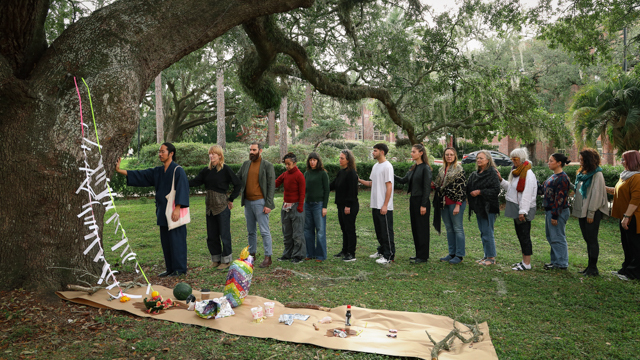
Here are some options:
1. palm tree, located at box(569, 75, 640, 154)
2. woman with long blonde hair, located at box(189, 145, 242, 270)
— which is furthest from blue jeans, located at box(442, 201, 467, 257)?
palm tree, located at box(569, 75, 640, 154)

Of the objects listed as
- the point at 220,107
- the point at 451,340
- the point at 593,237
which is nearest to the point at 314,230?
the point at 451,340

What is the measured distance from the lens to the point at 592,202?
A: 5.69m

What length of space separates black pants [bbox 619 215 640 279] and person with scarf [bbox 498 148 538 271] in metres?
1.16

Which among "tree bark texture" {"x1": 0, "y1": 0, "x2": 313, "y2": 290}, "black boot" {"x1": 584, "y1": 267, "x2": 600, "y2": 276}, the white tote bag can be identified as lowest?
"black boot" {"x1": 584, "y1": 267, "x2": 600, "y2": 276}

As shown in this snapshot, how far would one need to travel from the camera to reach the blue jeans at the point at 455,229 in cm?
644

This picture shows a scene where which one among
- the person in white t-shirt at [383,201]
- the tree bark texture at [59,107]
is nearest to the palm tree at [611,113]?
the person in white t-shirt at [383,201]

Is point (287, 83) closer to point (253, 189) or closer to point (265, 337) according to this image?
point (253, 189)

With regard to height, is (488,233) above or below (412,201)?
below

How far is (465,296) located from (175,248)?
12.3 ft

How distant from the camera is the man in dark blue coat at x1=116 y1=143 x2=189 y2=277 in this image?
5.47 meters

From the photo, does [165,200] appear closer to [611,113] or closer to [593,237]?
[593,237]

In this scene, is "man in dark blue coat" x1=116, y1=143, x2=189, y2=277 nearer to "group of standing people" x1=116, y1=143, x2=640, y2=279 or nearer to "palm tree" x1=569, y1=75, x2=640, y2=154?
"group of standing people" x1=116, y1=143, x2=640, y2=279

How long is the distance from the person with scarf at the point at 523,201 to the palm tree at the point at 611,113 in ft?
30.6

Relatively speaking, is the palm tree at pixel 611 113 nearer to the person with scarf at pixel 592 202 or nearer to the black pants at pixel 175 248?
the person with scarf at pixel 592 202
